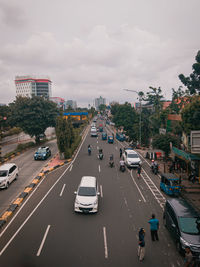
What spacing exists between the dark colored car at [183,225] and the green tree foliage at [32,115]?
33.7 meters

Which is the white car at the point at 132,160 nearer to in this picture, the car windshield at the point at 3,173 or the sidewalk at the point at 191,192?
the sidewalk at the point at 191,192

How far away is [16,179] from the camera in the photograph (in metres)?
21.6

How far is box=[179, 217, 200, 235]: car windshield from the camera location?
9.66 metres

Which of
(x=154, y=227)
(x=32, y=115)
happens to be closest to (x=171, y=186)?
(x=154, y=227)

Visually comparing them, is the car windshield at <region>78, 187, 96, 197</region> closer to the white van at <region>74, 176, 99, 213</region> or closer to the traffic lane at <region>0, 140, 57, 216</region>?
the white van at <region>74, 176, 99, 213</region>

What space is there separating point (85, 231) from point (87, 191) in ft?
10.8

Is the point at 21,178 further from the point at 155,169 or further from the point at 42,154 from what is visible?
the point at 155,169

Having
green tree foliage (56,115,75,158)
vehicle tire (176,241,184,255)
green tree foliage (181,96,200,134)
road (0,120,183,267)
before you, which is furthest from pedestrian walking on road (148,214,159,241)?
green tree foliage (56,115,75,158)

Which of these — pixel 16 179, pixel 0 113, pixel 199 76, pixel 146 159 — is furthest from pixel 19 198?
pixel 0 113

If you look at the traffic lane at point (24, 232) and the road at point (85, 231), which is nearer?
the road at point (85, 231)

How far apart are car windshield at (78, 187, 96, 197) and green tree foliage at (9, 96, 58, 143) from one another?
28.3 meters

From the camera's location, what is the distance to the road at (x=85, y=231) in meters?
9.18

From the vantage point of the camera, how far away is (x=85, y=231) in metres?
11.5

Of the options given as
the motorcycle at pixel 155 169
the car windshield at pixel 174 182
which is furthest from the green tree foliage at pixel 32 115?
the car windshield at pixel 174 182
